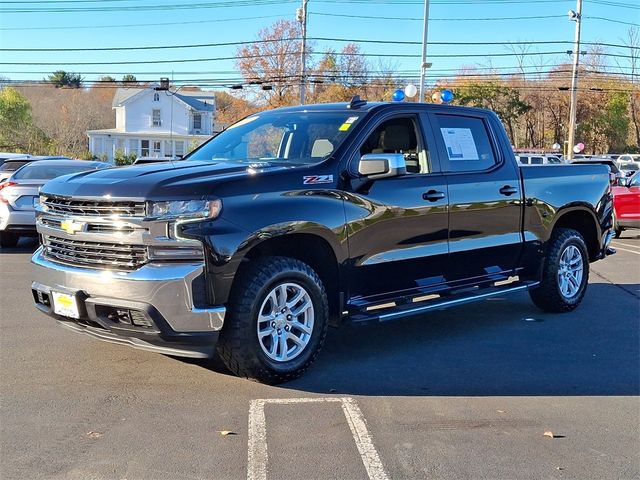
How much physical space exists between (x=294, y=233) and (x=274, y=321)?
65cm

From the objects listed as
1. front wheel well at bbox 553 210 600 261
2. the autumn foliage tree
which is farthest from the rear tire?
the autumn foliage tree

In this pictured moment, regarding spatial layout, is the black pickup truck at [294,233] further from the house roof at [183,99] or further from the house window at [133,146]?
the house roof at [183,99]

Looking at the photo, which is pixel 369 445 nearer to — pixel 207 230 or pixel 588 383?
pixel 207 230

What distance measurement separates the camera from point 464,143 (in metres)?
6.29

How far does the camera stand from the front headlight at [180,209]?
170 inches

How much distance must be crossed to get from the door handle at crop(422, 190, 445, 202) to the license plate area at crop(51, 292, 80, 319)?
113 inches

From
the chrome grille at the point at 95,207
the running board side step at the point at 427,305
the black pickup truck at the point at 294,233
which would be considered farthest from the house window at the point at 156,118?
the chrome grille at the point at 95,207

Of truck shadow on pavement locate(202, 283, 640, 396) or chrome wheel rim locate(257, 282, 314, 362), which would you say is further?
truck shadow on pavement locate(202, 283, 640, 396)

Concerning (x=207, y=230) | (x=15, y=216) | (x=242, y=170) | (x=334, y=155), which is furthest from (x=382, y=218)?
(x=15, y=216)

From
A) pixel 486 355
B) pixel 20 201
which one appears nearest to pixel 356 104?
pixel 486 355

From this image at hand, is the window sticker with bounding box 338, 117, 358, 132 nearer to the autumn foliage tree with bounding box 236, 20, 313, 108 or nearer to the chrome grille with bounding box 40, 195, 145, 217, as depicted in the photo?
the chrome grille with bounding box 40, 195, 145, 217

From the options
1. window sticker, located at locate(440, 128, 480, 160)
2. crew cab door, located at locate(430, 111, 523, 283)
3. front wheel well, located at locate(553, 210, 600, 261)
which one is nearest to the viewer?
crew cab door, located at locate(430, 111, 523, 283)

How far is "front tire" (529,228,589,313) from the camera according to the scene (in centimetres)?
704

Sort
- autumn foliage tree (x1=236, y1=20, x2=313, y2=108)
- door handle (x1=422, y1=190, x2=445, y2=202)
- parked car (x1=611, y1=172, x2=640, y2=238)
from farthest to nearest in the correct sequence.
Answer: autumn foliage tree (x1=236, y1=20, x2=313, y2=108) < parked car (x1=611, y1=172, x2=640, y2=238) < door handle (x1=422, y1=190, x2=445, y2=202)
